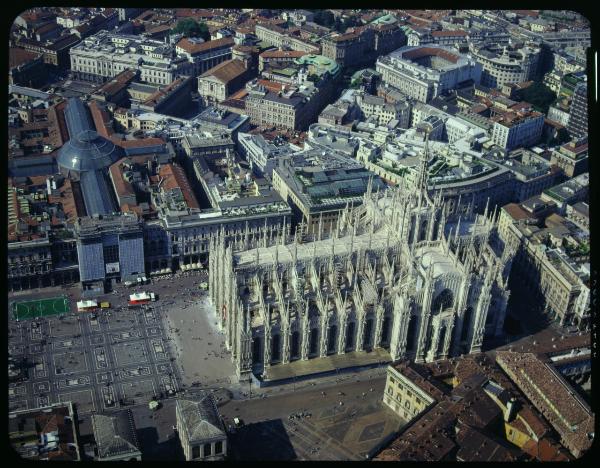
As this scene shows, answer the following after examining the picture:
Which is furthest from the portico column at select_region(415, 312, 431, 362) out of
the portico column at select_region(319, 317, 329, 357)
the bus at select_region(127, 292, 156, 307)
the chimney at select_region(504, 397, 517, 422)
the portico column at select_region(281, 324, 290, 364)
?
the bus at select_region(127, 292, 156, 307)

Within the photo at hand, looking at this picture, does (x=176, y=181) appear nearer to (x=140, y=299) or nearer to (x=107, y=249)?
(x=107, y=249)

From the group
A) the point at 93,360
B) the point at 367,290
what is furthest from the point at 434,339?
the point at 93,360

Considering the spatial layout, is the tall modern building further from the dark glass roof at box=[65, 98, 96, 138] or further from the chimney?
the chimney

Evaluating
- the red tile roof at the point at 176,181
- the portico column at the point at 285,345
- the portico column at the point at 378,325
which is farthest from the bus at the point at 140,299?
the portico column at the point at 378,325

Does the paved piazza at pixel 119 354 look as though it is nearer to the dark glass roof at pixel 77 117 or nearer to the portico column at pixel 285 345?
the portico column at pixel 285 345
